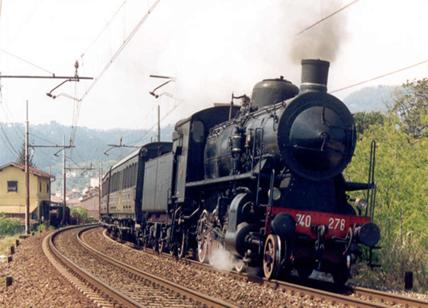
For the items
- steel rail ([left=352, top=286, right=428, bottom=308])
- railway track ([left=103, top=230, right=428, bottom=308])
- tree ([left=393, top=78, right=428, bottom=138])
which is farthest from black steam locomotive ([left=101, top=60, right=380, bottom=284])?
tree ([left=393, top=78, right=428, bottom=138])

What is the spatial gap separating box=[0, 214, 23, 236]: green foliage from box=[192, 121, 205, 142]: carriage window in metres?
36.8

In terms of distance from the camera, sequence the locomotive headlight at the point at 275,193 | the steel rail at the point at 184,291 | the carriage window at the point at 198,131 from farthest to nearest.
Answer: the carriage window at the point at 198,131 → the locomotive headlight at the point at 275,193 → the steel rail at the point at 184,291

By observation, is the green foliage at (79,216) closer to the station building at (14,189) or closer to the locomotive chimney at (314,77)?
the station building at (14,189)

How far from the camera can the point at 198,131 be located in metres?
18.4

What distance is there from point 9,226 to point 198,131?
37792 mm

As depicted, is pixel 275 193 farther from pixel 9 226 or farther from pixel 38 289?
pixel 9 226

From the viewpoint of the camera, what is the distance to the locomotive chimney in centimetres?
1390

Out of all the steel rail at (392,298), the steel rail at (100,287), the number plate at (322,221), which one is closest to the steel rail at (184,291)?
the steel rail at (100,287)

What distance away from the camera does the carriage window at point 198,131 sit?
18266 millimetres

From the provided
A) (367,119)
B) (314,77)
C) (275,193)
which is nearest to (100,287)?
(275,193)

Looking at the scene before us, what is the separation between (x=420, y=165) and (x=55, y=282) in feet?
35.5

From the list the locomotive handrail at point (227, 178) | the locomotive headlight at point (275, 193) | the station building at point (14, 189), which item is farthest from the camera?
the station building at point (14, 189)

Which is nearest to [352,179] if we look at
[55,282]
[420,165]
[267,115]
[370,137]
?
[420,165]

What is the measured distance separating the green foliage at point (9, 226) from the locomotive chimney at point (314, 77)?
41767mm
